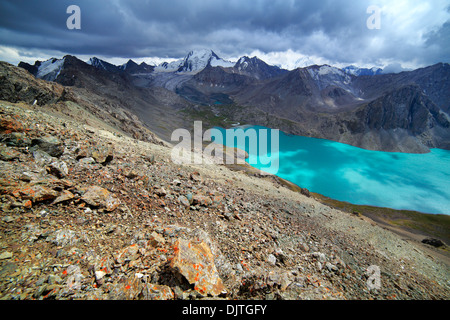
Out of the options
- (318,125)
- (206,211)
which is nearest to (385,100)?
(318,125)

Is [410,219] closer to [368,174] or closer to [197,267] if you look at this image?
[368,174]

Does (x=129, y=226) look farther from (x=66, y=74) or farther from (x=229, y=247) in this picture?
(x=66, y=74)

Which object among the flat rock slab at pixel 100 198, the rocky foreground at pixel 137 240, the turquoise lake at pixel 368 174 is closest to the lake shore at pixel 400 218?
the turquoise lake at pixel 368 174

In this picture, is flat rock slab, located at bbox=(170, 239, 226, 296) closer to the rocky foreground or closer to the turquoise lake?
the rocky foreground

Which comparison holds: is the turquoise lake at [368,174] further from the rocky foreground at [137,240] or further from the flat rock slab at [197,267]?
the flat rock slab at [197,267]

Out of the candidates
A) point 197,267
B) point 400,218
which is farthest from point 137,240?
point 400,218

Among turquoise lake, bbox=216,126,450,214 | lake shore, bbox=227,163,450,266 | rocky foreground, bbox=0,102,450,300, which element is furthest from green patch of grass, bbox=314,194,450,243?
rocky foreground, bbox=0,102,450,300
